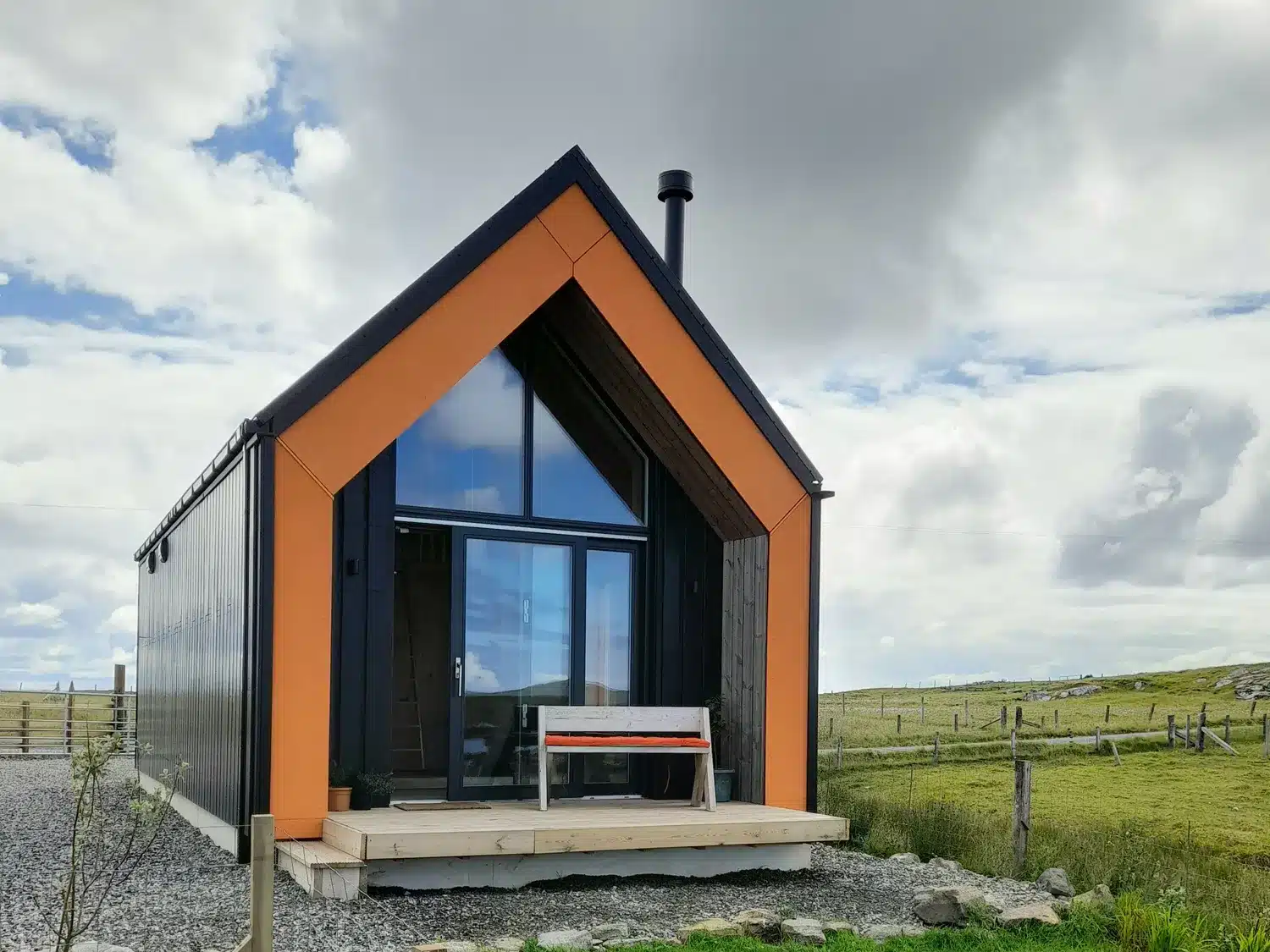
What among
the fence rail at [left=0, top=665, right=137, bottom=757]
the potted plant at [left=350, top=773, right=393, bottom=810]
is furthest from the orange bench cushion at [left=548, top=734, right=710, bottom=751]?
the fence rail at [left=0, top=665, right=137, bottom=757]

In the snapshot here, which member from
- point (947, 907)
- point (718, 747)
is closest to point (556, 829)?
point (947, 907)

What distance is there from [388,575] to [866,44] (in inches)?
237

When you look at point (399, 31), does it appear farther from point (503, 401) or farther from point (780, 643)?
point (780, 643)

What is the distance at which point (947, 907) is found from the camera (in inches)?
246

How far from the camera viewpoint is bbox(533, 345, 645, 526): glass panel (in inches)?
361

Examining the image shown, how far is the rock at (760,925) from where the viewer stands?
18.8 ft

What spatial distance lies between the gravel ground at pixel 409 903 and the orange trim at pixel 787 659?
60cm

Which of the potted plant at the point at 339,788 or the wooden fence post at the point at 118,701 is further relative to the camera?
the wooden fence post at the point at 118,701

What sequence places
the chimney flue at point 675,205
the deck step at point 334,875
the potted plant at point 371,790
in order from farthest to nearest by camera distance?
the chimney flue at point 675,205, the potted plant at point 371,790, the deck step at point 334,875

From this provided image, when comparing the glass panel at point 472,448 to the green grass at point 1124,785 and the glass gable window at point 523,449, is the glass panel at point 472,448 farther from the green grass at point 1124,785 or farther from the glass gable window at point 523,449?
the green grass at point 1124,785

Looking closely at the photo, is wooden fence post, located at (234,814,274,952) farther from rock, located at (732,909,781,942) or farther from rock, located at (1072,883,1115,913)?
rock, located at (1072,883,1115,913)

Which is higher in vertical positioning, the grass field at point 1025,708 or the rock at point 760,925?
the rock at point 760,925

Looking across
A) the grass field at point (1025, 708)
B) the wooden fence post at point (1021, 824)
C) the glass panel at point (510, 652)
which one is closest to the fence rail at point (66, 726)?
the glass panel at point (510, 652)

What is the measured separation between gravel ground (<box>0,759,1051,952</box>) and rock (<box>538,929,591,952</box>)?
1.14 ft
